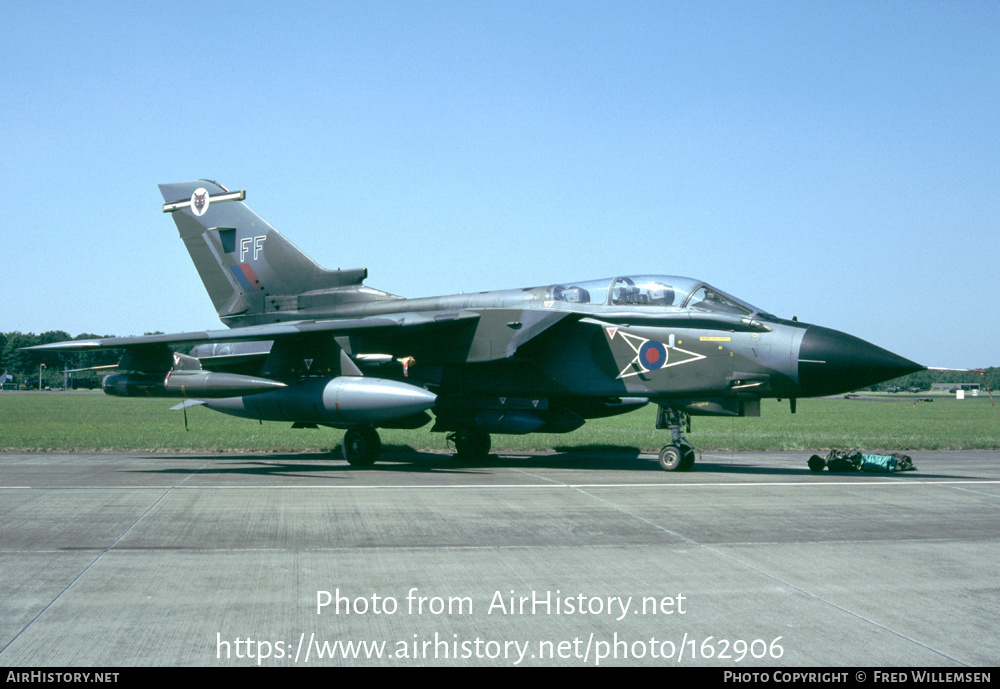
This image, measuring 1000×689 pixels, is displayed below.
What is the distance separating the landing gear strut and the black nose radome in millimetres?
2419

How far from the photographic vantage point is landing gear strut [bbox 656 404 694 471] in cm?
1389

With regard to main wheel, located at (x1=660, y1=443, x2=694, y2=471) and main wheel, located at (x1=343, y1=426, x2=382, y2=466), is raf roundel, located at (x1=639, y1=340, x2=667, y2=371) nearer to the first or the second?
main wheel, located at (x1=660, y1=443, x2=694, y2=471)

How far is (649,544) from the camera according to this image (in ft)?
24.0

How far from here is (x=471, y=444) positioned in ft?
54.8

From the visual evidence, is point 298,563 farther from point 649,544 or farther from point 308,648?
point 649,544

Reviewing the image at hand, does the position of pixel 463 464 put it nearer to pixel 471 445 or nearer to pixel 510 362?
pixel 471 445

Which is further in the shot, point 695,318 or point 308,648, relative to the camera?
point 695,318

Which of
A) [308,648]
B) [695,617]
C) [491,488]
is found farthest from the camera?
[491,488]

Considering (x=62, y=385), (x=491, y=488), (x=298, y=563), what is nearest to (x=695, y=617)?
(x=298, y=563)

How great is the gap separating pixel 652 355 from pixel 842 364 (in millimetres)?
3008

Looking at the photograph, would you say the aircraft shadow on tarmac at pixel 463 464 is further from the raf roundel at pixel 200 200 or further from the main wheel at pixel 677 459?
the raf roundel at pixel 200 200

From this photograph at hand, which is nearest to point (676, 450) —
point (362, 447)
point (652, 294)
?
point (652, 294)


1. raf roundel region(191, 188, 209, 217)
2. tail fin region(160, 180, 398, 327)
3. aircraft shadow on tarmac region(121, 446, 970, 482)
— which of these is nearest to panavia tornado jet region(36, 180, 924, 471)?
tail fin region(160, 180, 398, 327)
